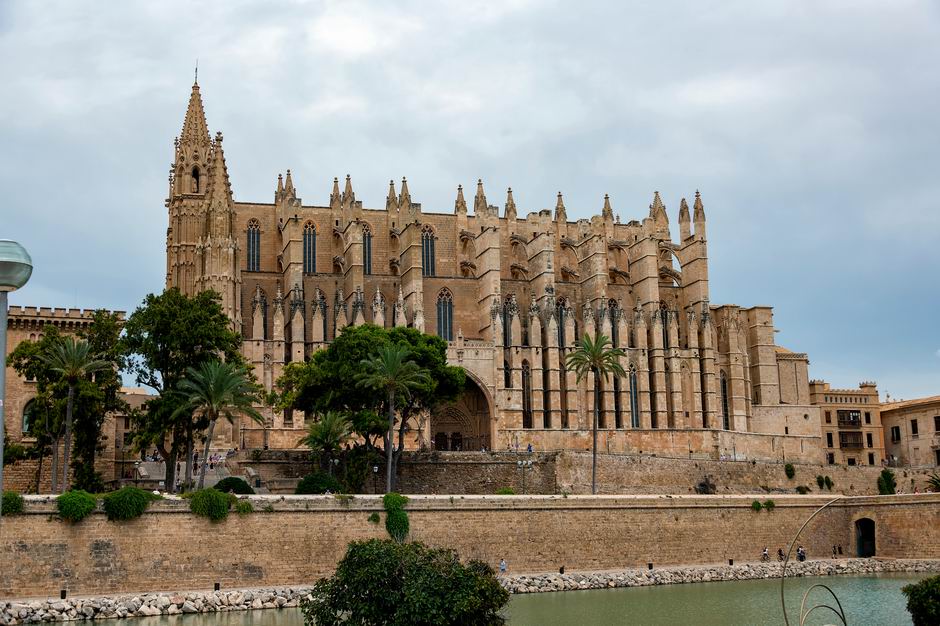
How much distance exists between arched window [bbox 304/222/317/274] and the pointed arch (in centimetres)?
281

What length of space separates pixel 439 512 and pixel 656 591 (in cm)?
795

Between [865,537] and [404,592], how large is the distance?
105 feet

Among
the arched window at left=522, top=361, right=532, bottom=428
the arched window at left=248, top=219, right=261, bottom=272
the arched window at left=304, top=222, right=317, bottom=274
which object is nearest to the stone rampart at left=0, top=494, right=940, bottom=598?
the arched window at left=522, top=361, right=532, bottom=428

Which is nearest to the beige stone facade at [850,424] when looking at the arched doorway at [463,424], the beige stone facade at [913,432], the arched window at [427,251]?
the beige stone facade at [913,432]

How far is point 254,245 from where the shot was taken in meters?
67.3

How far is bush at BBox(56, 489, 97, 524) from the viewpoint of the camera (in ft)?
112

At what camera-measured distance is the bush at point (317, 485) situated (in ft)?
142

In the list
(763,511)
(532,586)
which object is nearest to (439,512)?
(532,586)

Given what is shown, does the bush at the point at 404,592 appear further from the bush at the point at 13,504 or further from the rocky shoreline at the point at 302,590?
the bush at the point at 13,504

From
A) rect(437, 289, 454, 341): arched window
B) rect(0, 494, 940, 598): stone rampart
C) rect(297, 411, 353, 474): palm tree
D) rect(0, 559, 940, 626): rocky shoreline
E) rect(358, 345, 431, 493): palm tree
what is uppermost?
rect(437, 289, 454, 341): arched window

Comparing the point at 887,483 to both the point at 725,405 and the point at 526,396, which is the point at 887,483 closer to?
the point at 725,405

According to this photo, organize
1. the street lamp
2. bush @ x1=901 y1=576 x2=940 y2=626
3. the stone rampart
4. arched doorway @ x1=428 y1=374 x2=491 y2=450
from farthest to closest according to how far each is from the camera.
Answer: arched doorway @ x1=428 y1=374 x2=491 y2=450, the street lamp, the stone rampart, bush @ x1=901 y1=576 x2=940 y2=626

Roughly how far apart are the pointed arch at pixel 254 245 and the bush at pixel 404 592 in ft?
145

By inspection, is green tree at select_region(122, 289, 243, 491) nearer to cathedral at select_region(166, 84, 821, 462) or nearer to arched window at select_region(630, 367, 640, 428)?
cathedral at select_region(166, 84, 821, 462)
